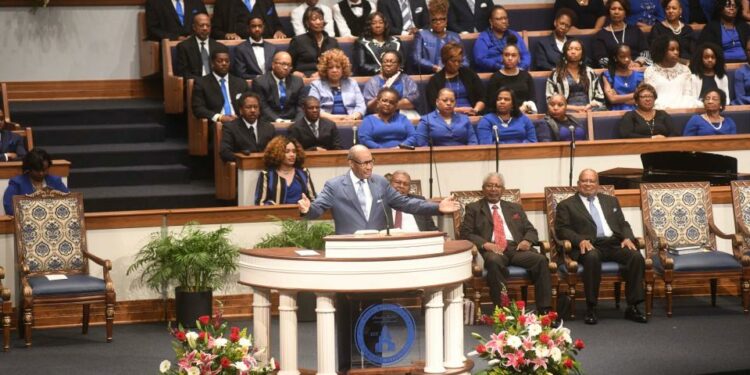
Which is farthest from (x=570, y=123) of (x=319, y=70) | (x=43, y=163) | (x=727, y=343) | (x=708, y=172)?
(x=43, y=163)

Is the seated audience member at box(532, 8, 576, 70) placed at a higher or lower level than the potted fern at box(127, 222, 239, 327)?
higher

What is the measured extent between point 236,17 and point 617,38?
11.4 feet

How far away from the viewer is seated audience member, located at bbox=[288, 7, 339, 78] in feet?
36.5

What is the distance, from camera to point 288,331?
20.0ft

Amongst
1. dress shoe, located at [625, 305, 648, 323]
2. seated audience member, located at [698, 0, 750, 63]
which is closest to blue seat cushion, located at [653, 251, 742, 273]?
dress shoe, located at [625, 305, 648, 323]

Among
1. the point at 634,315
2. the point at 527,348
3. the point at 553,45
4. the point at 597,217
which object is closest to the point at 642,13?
the point at 553,45

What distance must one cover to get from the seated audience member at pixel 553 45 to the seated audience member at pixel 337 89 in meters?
2.03

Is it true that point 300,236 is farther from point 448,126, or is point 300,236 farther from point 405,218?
point 448,126

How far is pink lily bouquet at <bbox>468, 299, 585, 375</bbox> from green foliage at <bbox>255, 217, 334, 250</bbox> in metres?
2.37

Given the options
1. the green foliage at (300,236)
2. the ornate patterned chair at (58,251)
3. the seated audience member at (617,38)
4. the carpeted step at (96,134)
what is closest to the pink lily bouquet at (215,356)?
the ornate patterned chair at (58,251)

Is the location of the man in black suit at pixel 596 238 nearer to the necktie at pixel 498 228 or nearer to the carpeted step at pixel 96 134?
the necktie at pixel 498 228

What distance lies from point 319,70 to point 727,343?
4.17 metres

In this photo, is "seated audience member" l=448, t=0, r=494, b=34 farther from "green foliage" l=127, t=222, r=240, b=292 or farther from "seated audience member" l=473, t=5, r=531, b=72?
"green foliage" l=127, t=222, r=240, b=292

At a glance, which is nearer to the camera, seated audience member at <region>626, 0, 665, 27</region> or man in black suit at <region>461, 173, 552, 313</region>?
man in black suit at <region>461, 173, 552, 313</region>
